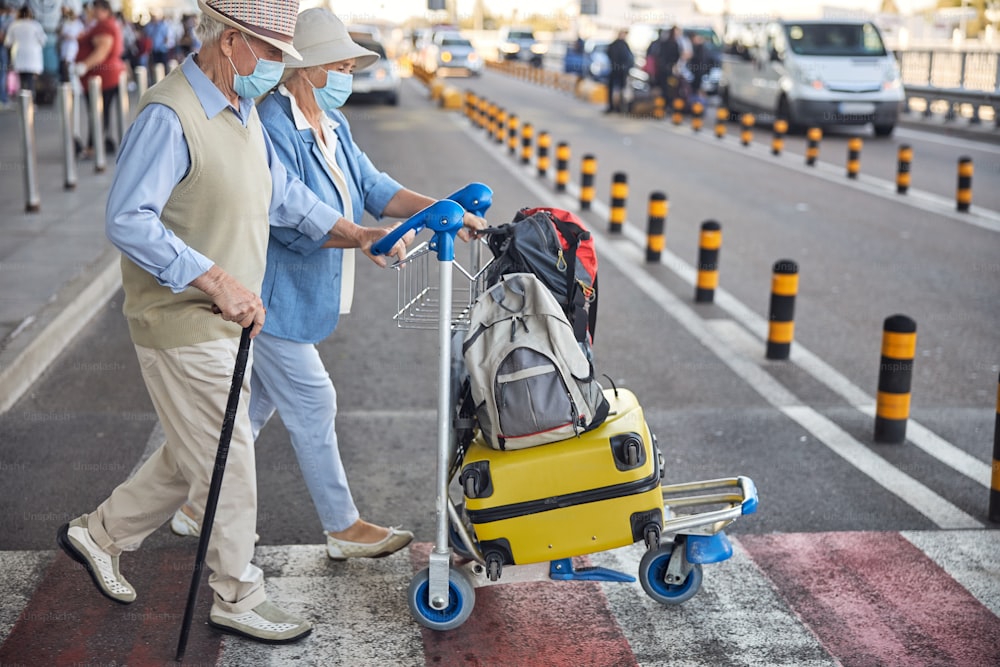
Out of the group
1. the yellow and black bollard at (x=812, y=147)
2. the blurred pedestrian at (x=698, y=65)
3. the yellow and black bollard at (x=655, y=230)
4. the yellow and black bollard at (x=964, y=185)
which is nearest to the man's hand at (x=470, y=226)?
the yellow and black bollard at (x=655, y=230)

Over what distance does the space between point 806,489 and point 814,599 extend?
1.22 m

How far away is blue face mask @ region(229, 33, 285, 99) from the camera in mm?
3635

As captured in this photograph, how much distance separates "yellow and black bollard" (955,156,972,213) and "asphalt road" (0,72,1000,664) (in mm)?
215

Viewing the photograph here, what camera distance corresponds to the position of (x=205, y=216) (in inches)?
144

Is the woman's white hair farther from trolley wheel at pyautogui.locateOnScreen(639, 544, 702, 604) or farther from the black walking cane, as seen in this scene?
trolley wheel at pyautogui.locateOnScreen(639, 544, 702, 604)

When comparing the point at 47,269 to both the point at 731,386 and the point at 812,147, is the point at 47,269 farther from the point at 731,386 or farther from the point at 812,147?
the point at 812,147

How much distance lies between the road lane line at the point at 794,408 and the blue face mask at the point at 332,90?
9.63ft

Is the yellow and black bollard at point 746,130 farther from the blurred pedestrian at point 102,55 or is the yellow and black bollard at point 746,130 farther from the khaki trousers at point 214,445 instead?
the khaki trousers at point 214,445

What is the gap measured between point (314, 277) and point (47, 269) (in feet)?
18.1

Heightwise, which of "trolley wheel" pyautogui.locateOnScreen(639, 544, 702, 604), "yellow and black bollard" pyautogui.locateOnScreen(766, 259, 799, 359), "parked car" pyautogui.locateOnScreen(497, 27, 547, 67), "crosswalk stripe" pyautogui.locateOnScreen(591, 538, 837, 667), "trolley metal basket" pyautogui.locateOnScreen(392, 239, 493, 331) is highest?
"parked car" pyautogui.locateOnScreen(497, 27, 547, 67)

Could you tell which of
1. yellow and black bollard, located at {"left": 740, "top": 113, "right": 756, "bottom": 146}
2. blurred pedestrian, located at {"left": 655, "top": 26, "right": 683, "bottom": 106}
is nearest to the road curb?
yellow and black bollard, located at {"left": 740, "top": 113, "right": 756, "bottom": 146}

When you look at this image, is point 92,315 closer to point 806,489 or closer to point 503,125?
point 806,489

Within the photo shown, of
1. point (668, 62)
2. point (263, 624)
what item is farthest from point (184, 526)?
point (668, 62)

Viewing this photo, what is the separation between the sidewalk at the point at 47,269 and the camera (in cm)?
709
